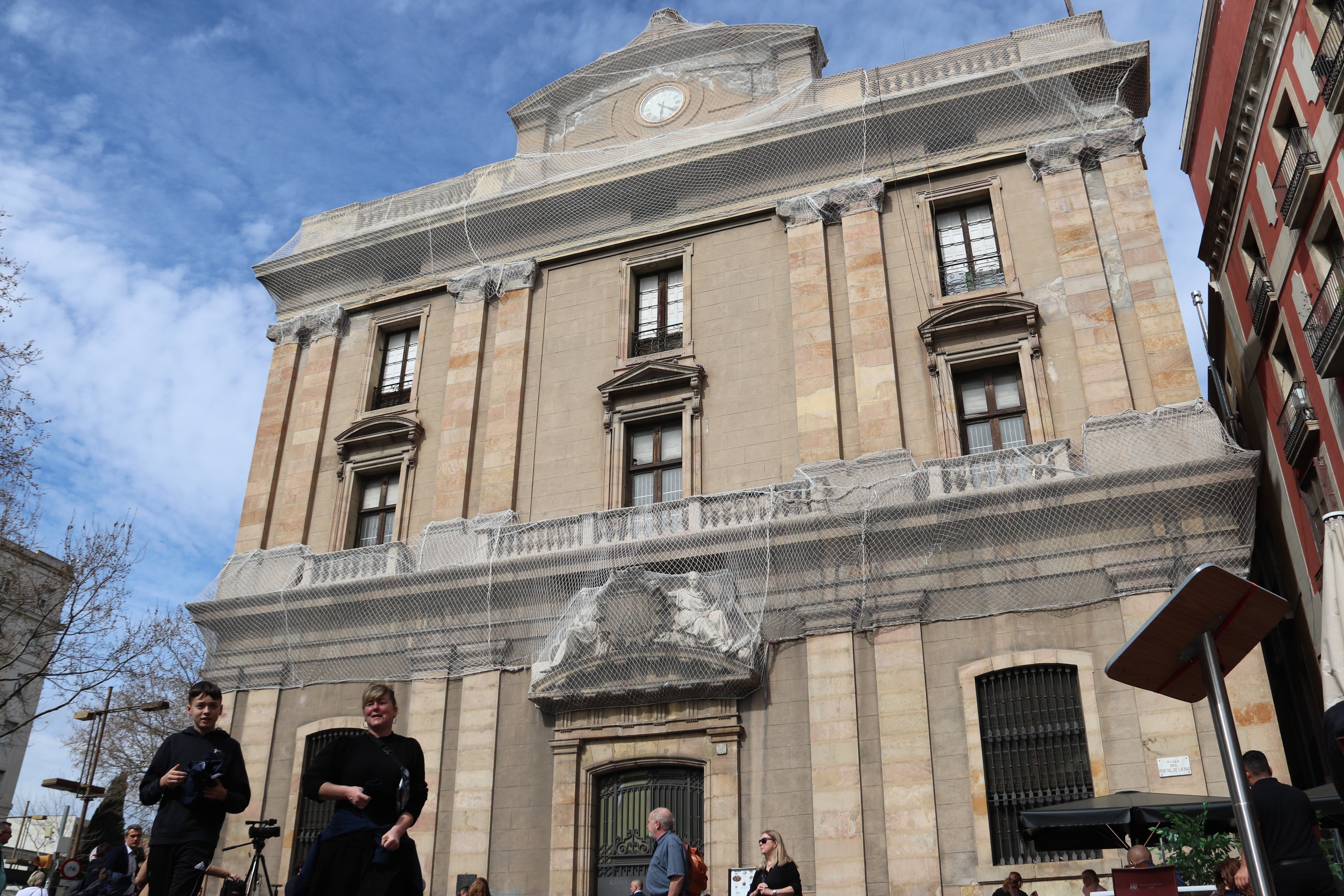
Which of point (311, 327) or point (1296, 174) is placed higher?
point (311, 327)

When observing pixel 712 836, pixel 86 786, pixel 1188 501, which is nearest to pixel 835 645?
pixel 712 836

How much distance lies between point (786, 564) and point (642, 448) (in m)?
4.42

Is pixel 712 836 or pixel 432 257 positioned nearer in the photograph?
pixel 712 836

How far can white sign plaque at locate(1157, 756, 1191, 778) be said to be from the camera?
45.5 ft

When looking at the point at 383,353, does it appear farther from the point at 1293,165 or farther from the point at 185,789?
the point at 185,789

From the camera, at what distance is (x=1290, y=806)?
7.04 m

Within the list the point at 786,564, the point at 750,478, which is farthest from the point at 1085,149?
the point at 786,564

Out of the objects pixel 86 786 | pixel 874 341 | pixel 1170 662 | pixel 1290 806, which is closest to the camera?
pixel 1170 662

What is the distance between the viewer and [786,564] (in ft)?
55.5

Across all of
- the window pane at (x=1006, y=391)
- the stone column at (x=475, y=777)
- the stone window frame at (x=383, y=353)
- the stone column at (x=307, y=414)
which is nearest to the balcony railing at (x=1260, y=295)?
the window pane at (x=1006, y=391)

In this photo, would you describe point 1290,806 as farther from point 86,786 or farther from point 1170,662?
point 86,786

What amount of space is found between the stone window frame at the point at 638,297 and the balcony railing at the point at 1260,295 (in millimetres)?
10278

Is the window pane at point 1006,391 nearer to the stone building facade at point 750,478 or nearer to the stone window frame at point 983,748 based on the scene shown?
the stone building facade at point 750,478

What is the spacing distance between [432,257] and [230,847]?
42.4 ft
